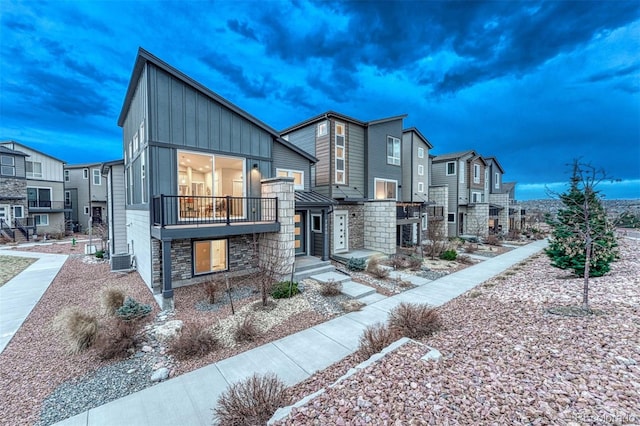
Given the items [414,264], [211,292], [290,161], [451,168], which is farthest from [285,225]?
[451,168]

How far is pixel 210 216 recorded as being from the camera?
10102 mm

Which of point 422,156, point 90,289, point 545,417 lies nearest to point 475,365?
point 545,417

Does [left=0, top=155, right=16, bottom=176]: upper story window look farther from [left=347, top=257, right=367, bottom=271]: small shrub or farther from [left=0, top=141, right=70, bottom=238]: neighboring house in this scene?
[left=347, top=257, right=367, bottom=271]: small shrub

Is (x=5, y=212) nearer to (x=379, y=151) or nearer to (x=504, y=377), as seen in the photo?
(x=379, y=151)

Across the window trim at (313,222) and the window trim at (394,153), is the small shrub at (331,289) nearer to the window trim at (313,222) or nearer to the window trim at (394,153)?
the window trim at (313,222)

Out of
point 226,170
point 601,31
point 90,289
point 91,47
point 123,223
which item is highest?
point 91,47

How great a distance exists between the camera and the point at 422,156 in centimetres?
2003

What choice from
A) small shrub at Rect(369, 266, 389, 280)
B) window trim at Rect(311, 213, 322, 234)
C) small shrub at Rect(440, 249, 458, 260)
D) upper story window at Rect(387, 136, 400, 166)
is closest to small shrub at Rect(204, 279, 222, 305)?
small shrub at Rect(369, 266, 389, 280)

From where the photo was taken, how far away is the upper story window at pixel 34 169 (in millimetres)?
23047

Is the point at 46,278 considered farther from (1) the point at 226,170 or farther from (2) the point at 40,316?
(1) the point at 226,170

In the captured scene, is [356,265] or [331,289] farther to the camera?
[356,265]

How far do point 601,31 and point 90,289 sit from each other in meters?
34.0

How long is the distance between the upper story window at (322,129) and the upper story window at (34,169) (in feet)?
91.1

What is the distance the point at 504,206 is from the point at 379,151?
62.8 ft
